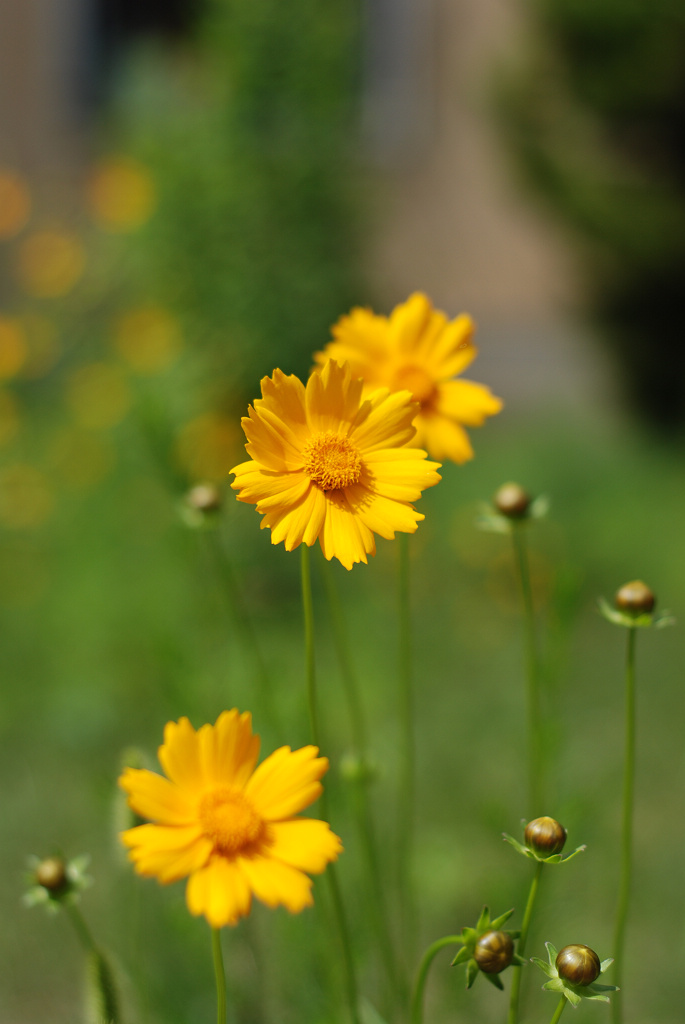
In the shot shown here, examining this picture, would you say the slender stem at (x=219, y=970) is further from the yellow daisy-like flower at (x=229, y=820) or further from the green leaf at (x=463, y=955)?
the green leaf at (x=463, y=955)

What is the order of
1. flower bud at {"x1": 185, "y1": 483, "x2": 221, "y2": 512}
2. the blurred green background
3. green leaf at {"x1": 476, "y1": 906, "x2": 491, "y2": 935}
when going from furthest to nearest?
the blurred green background
flower bud at {"x1": 185, "y1": 483, "x2": 221, "y2": 512}
green leaf at {"x1": 476, "y1": 906, "x2": 491, "y2": 935}

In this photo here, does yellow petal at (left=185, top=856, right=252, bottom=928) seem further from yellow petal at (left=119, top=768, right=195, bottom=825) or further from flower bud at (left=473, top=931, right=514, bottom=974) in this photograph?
flower bud at (left=473, top=931, right=514, bottom=974)

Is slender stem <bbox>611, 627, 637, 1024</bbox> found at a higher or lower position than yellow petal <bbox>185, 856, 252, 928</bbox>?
lower

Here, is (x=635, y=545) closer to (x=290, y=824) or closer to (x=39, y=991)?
(x=39, y=991)

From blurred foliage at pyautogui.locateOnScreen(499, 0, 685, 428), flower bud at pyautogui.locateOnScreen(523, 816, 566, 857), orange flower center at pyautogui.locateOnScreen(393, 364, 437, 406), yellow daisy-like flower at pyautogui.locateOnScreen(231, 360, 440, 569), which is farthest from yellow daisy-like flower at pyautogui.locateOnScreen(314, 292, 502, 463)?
blurred foliage at pyautogui.locateOnScreen(499, 0, 685, 428)

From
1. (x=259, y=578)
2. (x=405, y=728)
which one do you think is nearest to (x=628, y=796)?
(x=405, y=728)

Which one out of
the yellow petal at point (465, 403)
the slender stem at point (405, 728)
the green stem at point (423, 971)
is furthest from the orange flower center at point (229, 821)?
the yellow petal at point (465, 403)

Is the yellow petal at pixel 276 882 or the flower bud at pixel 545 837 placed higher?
the yellow petal at pixel 276 882
